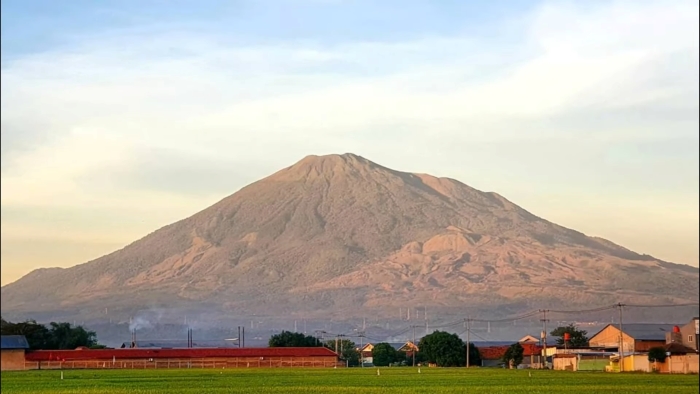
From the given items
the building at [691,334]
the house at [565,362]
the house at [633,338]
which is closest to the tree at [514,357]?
the house at [633,338]

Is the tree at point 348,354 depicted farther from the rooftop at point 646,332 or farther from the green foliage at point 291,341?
the rooftop at point 646,332

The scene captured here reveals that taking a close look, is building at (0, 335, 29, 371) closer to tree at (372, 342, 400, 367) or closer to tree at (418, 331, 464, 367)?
tree at (418, 331, 464, 367)

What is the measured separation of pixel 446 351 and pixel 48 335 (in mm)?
44630

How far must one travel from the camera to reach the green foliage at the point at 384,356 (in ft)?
442

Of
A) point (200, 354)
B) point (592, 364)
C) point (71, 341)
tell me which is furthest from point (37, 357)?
point (592, 364)

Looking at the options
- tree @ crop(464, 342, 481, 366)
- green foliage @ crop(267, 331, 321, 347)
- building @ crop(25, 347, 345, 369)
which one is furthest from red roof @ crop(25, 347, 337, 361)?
tree @ crop(464, 342, 481, 366)

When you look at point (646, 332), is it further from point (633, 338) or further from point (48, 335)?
point (48, 335)

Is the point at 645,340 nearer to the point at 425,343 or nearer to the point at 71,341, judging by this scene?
the point at 425,343

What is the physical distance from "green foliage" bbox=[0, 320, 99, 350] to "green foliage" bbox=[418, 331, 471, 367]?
1577 inches

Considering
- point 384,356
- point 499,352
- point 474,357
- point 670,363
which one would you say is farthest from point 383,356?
point 670,363

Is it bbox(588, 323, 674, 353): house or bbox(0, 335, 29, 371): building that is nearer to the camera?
bbox(0, 335, 29, 371): building

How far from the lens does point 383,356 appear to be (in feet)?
445

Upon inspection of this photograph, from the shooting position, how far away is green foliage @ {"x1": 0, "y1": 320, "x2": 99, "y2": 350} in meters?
127

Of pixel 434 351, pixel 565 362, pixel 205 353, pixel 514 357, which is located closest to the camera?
pixel 565 362
